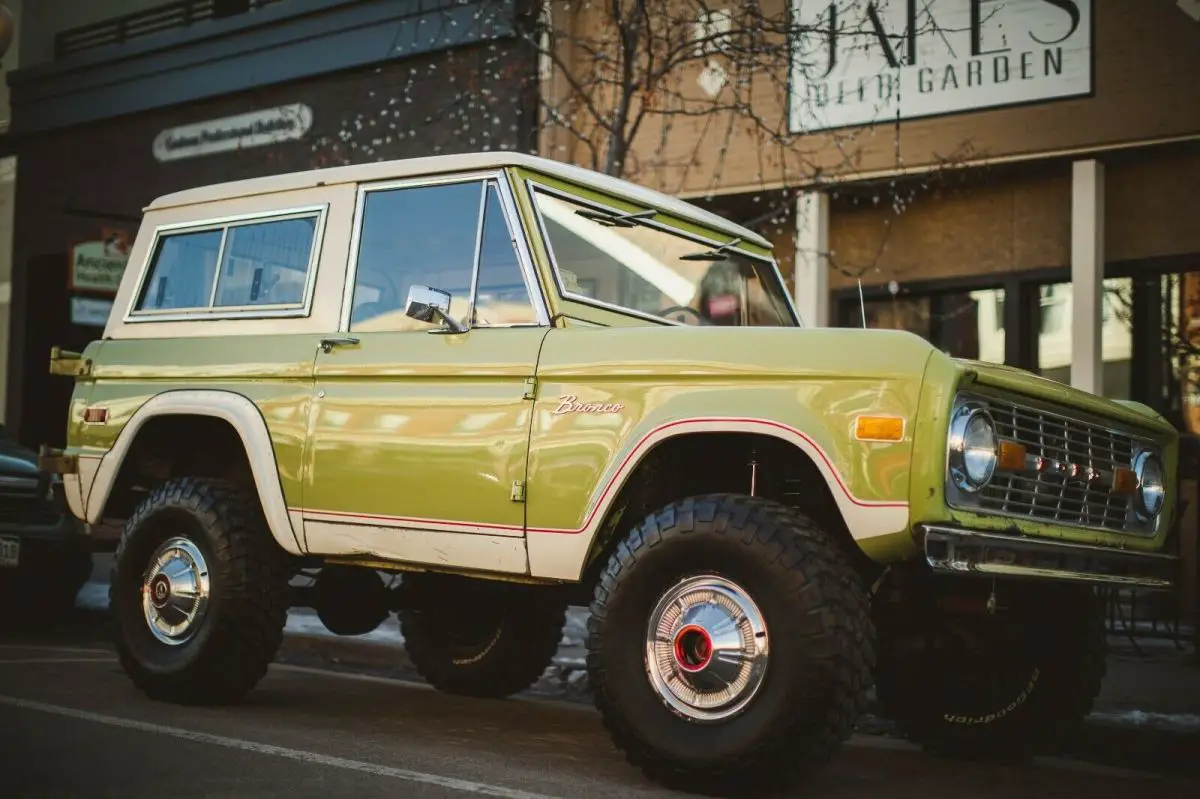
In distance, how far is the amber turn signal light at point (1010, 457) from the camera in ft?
14.6

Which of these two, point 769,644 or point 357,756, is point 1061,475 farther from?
point 357,756

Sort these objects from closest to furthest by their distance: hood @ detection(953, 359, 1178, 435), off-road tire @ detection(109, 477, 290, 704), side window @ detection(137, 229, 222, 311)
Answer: hood @ detection(953, 359, 1178, 435), off-road tire @ detection(109, 477, 290, 704), side window @ detection(137, 229, 222, 311)

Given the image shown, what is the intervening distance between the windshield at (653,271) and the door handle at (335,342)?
979 mm

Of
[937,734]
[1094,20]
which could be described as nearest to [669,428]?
[937,734]

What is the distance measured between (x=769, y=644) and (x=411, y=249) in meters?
2.43

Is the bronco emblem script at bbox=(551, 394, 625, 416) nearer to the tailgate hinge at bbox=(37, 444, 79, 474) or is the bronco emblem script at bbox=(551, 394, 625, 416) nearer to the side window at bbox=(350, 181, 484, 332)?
the side window at bbox=(350, 181, 484, 332)

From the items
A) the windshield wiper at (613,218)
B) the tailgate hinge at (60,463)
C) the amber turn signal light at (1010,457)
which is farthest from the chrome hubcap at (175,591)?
the amber turn signal light at (1010,457)

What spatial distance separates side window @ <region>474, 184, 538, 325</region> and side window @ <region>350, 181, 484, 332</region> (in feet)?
0.21

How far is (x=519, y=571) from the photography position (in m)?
5.06

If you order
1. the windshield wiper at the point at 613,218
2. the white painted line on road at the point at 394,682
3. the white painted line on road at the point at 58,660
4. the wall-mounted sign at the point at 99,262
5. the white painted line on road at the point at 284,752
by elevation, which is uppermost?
the wall-mounted sign at the point at 99,262

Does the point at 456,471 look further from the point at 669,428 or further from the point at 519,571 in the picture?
the point at 669,428

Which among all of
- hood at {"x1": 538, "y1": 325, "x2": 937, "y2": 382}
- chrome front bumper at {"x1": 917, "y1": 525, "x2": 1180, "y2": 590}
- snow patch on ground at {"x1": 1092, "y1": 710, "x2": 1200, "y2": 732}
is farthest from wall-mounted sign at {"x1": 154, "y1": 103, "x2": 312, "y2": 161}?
chrome front bumper at {"x1": 917, "y1": 525, "x2": 1180, "y2": 590}

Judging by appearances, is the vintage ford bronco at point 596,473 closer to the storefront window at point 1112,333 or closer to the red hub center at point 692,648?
the red hub center at point 692,648

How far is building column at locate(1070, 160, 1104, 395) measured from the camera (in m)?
11.7
